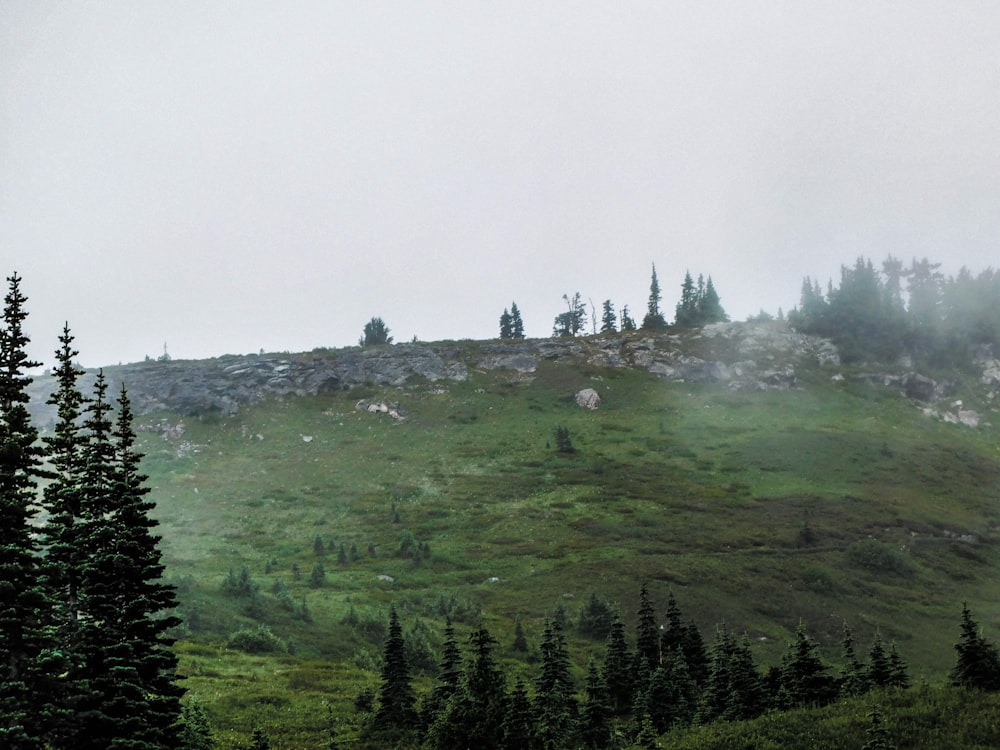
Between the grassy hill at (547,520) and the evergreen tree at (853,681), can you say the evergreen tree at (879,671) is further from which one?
the grassy hill at (547,520)

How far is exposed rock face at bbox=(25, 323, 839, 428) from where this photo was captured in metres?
157

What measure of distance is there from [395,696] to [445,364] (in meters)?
140

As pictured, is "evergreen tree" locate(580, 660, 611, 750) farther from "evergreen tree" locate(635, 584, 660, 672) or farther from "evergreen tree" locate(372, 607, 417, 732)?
"evergreen tree" locate(635, 584, 660, 672)

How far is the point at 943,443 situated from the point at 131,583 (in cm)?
14890

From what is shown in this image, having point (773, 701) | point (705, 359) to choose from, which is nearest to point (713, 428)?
point (705, 359)

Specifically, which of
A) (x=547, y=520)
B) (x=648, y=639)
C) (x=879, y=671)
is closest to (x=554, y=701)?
(x=879, y=671)

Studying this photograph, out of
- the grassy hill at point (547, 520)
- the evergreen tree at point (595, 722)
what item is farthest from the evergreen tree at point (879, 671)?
the grassy hill at point (547, 520)

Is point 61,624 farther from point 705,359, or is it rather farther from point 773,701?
point 705,359

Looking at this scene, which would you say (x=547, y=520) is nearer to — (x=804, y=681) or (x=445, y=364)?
(x=804, y=681)

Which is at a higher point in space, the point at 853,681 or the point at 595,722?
the point at 853,681

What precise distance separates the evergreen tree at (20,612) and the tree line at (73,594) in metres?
0.03

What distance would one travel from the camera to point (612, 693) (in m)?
42.8

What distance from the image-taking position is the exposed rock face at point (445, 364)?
156625mm

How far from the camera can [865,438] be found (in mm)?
132875
